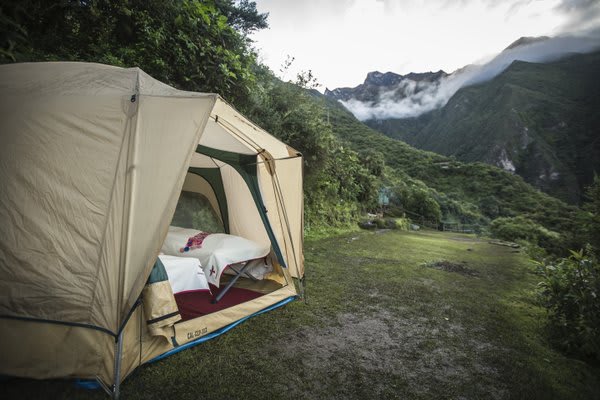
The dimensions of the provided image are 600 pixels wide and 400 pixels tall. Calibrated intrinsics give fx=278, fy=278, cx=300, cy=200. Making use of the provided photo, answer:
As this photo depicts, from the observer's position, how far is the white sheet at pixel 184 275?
294cm

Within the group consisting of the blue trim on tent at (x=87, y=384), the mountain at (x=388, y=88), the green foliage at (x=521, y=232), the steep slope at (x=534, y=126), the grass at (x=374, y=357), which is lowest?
the green foliage at (x=521, y=232)

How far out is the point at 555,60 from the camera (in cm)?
9038

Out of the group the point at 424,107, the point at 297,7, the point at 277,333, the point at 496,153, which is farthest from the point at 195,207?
the point at 424,107

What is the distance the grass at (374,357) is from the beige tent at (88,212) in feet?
0.78

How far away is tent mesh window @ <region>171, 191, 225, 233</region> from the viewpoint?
5586mm

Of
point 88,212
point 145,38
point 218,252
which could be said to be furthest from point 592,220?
point 145,38

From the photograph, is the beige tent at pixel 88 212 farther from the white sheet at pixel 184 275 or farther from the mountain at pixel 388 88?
the mountain at pixel 388 88

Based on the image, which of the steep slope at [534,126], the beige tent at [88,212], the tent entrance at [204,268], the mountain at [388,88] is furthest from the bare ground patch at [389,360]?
the mountain at [388,88]

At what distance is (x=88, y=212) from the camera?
2.09m

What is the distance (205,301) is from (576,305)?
13.6 feet

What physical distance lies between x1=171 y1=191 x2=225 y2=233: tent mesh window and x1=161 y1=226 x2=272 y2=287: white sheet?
117 centimetres

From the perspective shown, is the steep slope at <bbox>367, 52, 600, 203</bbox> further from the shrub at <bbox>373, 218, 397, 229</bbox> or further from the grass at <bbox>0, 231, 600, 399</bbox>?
the grass at <bbox>0, 231, 600, 399</bbox>

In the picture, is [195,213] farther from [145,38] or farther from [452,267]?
[452,267]

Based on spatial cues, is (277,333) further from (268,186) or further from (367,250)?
(367,250)
